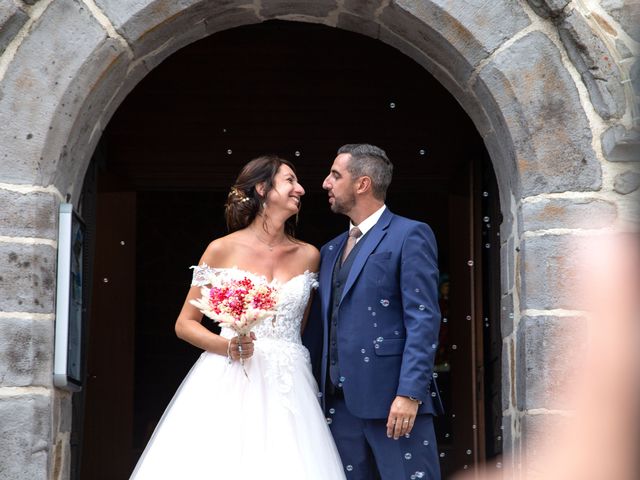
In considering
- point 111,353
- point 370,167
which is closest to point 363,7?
point 370,167

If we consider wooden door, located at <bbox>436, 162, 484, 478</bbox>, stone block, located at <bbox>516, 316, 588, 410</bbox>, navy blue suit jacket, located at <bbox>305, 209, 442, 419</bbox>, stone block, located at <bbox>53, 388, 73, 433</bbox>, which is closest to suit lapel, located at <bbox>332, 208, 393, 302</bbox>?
navy blue suit jacket, located at <bbox>305, 209, 442, 419</bbox>

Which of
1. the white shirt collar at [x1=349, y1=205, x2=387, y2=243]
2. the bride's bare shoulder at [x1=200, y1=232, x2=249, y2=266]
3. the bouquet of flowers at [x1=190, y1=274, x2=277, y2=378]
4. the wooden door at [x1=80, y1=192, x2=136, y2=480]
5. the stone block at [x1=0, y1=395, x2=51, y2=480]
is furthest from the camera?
the wooden door at [x1=80, y1=192, x2=136, y2=480]

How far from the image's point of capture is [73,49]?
3.84 metres

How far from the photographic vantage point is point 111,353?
8109 mm

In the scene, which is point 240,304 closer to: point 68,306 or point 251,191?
point 68,306

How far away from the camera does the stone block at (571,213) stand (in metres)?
3.72

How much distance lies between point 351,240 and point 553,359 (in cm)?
97

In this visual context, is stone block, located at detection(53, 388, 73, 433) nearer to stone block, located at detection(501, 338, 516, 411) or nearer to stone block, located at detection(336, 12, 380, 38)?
stone block, located at detection(501, 338, 516, 411)

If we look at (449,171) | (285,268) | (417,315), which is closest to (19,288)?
(285,268)

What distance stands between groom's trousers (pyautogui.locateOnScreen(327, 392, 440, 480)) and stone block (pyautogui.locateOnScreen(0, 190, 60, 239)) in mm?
1262

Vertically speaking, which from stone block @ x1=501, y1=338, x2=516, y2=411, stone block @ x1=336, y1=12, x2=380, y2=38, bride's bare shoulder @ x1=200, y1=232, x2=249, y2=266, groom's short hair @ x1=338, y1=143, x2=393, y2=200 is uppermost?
stone block @ x1=336, y1=12, x2=380, y2=38

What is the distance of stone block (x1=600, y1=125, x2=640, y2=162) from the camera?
3.65 m

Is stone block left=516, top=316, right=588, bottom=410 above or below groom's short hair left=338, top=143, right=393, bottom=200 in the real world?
below

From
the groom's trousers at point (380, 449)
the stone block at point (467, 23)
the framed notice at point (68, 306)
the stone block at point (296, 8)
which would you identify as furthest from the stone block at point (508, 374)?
the framed notice at point (68, 306)
